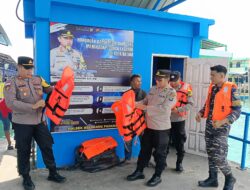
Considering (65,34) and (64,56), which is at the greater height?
(65,34)

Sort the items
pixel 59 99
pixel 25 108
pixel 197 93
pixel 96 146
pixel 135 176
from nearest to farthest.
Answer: pixel 25 108 → pixel 59 99 → pixel 135 176 → pixel 96 146 → pixel 197 93

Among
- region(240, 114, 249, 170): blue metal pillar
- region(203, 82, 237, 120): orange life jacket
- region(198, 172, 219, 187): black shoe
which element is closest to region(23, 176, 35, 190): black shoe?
region(198, 172, 219, 187): black shoe

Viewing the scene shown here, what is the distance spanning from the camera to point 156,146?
3.55m

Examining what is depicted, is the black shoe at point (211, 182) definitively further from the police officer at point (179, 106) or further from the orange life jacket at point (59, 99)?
the orange life jacket at point (59, 99)

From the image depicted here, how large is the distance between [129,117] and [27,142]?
1469mm

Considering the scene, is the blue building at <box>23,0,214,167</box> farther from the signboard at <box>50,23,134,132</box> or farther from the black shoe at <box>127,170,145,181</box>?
the black shoe at <box>127,170,145,181</box>

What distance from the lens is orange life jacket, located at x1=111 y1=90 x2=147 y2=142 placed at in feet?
11.5

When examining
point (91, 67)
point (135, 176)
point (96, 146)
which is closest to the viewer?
point (135, 176)

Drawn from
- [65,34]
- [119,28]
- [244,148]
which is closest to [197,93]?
[244,148]

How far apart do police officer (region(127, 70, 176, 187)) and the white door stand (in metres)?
1.70

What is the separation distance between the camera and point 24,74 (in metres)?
3.27

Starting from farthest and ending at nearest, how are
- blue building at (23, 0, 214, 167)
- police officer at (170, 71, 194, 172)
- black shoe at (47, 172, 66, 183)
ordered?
police officer at (170, 71, 194, 172) → blue building at (23, 0, 214, 167) → black shoe at (47, 172, 66, 183)

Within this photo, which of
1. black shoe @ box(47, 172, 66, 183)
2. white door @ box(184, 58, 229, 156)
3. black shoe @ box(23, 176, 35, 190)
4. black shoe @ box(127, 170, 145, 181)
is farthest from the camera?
white door @ box(184, 58, 229, 156)

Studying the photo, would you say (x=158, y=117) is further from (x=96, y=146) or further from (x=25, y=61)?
(x=25, y=61)
